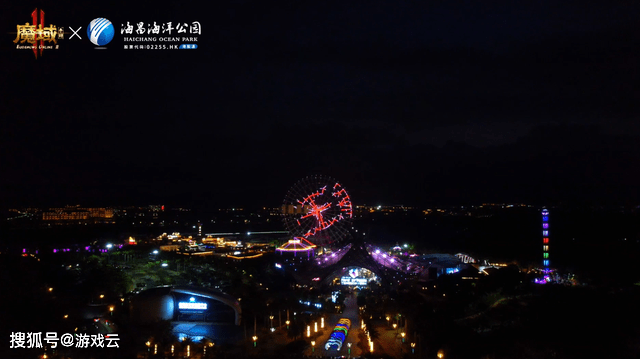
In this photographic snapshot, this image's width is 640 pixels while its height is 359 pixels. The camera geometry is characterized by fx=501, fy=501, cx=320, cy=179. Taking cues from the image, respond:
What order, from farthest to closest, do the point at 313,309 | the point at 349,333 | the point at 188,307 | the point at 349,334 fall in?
the point at 313,309
the point at 188,307
the point at 349,333
the point at 349,334

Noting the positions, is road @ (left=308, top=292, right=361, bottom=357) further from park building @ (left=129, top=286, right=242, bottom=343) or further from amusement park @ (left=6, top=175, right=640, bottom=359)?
park building @ (left=129, top=286, right=242, bottom=343)

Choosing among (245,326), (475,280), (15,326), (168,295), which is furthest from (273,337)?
(475,280)

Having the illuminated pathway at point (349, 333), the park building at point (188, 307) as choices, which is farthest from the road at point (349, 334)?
the park building at point (188, 307)

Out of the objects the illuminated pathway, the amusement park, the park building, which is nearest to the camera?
the amusement park

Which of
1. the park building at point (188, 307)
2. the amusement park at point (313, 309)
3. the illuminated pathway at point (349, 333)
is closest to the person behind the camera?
the amusement park at point (313, 309)

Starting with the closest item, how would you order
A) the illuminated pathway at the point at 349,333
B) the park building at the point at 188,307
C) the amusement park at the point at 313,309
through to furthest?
the amusement park at the point at 313,309
the illuminated pathway at the point at 349,333
the park building at the point at 188,307

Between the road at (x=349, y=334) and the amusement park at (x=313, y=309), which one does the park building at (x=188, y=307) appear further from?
the road at (x=349, y=334)

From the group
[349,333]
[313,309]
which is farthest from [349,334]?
[313,309]

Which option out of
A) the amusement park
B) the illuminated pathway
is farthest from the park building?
the illuminated pathway

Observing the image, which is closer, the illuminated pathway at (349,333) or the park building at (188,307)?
the illuminated pathway at (349,333)

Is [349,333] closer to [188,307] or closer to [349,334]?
[349,334]

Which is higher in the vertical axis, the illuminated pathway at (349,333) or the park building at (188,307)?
the park building at (188,307)

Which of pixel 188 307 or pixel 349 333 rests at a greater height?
pixel 188 307
